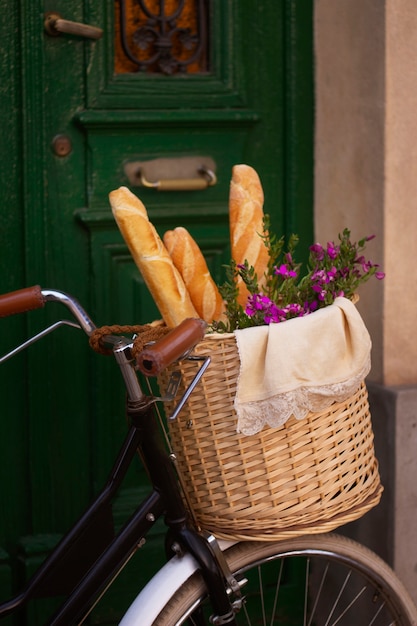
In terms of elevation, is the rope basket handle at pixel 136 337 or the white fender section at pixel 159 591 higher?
the rope basket handle at pixel 136 337

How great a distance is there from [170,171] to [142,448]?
0.99 metres

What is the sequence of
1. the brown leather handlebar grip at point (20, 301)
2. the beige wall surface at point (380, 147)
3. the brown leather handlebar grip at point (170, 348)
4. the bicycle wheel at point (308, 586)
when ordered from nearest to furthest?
the brown leather handlebar grip at point (170, 348)
the brown leather handlebar grip at point (20, 301)
the bicycle wheel at point (308, 586)
the beige wall surface at point (380, 147)

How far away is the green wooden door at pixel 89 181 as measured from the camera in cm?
268

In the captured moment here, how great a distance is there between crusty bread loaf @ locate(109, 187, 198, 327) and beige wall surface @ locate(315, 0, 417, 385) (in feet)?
2.83

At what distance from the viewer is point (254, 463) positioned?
2.02 meters

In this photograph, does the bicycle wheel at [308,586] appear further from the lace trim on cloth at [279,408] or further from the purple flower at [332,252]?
the purple flower at [332,252]

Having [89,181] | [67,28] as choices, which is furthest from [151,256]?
[67,28]

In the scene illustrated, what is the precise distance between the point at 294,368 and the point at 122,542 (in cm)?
49

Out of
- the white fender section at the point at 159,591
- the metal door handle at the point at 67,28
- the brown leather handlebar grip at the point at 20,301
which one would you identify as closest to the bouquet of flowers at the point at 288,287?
the brown leather handlebar grip at the point at 20,301

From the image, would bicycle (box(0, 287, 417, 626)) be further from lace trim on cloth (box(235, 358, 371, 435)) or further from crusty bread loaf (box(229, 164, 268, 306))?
crusty bread loaf (box(229, 164, 268, 306))

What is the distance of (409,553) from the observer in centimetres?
279

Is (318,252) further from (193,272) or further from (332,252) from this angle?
(193,272)

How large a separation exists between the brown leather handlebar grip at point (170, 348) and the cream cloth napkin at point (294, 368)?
0.51ft

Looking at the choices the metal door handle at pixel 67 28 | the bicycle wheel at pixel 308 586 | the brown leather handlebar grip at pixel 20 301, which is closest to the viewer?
the brown leather handlebar grip at pixel 20 301
